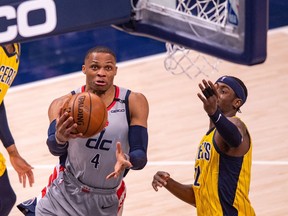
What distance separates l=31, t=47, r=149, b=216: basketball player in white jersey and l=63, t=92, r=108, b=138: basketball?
0.44 feet

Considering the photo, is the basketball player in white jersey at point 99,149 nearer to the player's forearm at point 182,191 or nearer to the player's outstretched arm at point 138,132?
the player's outstretched arm at point 138,132

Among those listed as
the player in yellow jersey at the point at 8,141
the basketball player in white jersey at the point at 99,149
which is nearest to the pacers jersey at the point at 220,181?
the basketball player in white jersey at the point at 99,149

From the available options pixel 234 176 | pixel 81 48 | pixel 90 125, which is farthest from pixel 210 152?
pixel 81 48

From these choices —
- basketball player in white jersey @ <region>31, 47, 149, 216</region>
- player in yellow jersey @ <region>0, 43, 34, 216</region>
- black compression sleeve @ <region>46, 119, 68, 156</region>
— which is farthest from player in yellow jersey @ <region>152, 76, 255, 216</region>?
player in yellow jersey @ <region>0, 43, 34, 216</region>

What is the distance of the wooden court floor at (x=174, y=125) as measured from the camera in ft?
23.3

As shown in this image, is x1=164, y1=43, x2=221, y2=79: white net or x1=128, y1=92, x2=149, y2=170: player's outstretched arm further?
x1=164, y1=43, x2=221, y2=79: white net

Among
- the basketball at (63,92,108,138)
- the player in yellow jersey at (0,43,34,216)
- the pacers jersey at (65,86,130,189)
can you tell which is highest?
the basketball at (63,92,108,138)

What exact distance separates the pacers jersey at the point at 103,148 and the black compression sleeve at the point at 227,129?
0.50m

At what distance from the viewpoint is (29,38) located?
10.3ft

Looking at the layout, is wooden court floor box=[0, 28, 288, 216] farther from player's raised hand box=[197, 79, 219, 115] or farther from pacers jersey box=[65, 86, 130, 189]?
player's raised hand box=[197, 79, 219, 115]

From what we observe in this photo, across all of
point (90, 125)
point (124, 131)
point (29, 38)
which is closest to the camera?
point (29, 38)

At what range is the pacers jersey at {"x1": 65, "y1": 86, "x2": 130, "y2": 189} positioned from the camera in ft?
15.9

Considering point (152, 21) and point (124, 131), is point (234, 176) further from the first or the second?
point (152, 21)

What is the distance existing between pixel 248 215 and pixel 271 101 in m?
3.67
